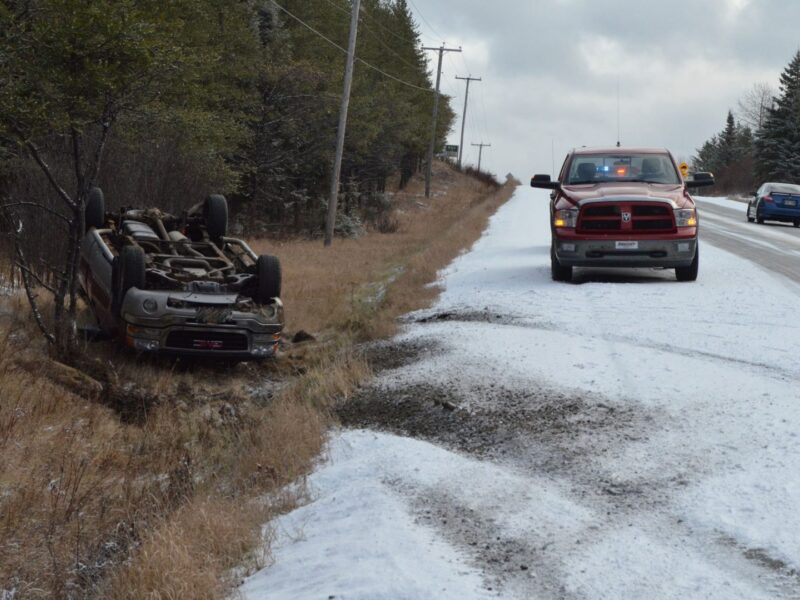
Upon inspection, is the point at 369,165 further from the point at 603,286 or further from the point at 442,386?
the point at 442,386

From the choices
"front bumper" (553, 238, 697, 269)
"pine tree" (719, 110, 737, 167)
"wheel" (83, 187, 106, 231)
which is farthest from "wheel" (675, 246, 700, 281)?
"pine tree" (719, 110, 737, 167)

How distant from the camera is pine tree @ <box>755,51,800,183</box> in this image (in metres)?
59.5

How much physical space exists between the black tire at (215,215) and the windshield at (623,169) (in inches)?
202

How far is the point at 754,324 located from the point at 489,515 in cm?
612

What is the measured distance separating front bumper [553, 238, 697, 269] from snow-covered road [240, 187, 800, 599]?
1878 mm

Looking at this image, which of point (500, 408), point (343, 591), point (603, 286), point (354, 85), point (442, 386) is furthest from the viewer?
point (354, 85)

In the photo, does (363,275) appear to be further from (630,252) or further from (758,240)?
(758,240)

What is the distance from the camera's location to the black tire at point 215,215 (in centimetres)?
1278

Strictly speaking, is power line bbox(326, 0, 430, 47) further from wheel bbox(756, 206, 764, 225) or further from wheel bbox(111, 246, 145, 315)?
wheel bbox(111, 246, 145, 315)

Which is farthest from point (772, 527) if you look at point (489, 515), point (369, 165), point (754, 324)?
point (369, 165)

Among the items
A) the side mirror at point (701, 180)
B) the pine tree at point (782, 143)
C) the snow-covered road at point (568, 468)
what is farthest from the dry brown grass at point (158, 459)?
the pine tree at point (782, 143)

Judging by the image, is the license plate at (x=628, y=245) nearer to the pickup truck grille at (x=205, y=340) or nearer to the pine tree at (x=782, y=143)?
the pickup truck grille at (x=205, y=340)

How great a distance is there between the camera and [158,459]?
7.27 metres

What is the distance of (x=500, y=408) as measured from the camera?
7258mm
